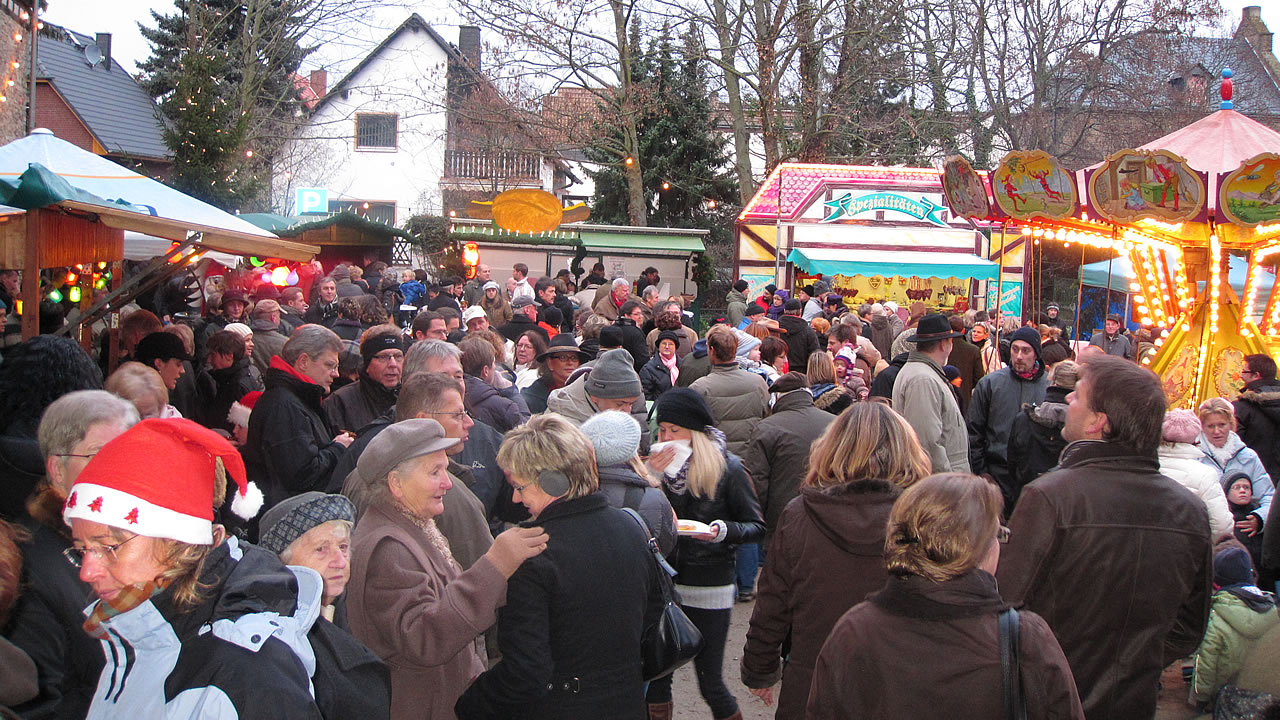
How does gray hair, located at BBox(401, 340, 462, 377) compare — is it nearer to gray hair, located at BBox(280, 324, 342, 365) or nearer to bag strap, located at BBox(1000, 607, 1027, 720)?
gray hair, located at BBox(280, 324, 342, 365)

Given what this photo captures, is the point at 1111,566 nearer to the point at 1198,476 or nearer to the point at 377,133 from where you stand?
the point at 1198,476

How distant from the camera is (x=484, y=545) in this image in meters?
3.84

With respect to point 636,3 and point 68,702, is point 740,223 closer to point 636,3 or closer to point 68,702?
point 636,3

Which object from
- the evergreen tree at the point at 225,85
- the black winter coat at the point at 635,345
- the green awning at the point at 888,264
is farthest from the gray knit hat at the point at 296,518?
the evergreen tree at the point at 225,85

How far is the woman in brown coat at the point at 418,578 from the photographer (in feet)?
9.90

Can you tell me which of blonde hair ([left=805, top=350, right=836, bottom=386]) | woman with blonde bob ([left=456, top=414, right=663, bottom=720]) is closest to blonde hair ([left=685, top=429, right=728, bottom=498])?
woman with blonde bob ([left=456, top=414, right=663, bottom=720])

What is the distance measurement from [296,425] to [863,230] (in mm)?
17386

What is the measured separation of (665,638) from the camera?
3.51 m

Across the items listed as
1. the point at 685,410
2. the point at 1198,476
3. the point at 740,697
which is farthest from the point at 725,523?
A: the point at 1198,476

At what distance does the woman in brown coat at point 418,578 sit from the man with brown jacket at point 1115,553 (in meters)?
1.61

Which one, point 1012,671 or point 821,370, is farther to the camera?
Answer: point 821,370

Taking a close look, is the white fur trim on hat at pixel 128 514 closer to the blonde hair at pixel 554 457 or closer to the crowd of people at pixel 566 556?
the crowd of people at pixel 566 556

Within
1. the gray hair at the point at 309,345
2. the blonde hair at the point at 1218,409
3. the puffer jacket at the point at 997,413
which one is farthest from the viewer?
the puffer jacket at the point at 997,413

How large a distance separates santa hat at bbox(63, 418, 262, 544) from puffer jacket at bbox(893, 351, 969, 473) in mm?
4795
